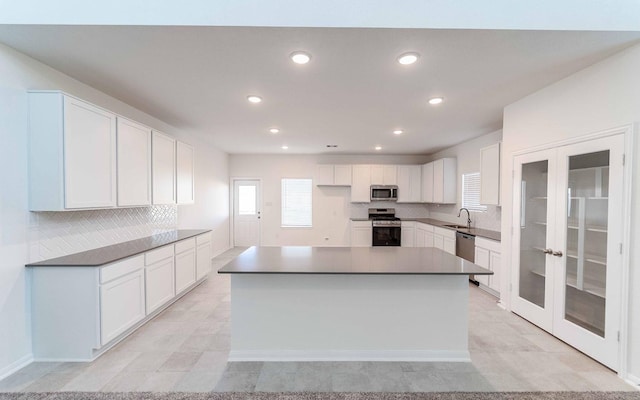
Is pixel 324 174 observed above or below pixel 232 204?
above

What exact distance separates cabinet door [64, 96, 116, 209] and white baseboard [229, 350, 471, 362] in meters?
1.94

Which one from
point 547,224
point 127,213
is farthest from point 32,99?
point 547,224

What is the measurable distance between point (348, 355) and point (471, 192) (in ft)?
13.6

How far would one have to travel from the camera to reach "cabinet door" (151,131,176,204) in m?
3.31

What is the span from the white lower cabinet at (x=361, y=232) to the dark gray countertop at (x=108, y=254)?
3900 mm

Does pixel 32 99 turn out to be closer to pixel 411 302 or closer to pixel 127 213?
pixel 127 213

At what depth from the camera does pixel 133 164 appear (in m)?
2.95

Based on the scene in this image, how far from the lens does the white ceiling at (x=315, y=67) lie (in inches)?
72.8

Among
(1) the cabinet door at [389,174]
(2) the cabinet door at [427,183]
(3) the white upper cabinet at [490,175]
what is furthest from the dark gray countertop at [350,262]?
(1) the cabinet door at [389,174]

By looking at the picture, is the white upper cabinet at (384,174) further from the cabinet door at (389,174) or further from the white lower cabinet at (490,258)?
the white lower cabinet at (490,258)

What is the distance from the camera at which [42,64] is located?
7.50 feet

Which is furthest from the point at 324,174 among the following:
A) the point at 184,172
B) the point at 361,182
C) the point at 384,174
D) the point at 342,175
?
the point at 184,172

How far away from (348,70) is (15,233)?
9.97ft

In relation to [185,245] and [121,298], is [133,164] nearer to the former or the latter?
[185,245]
